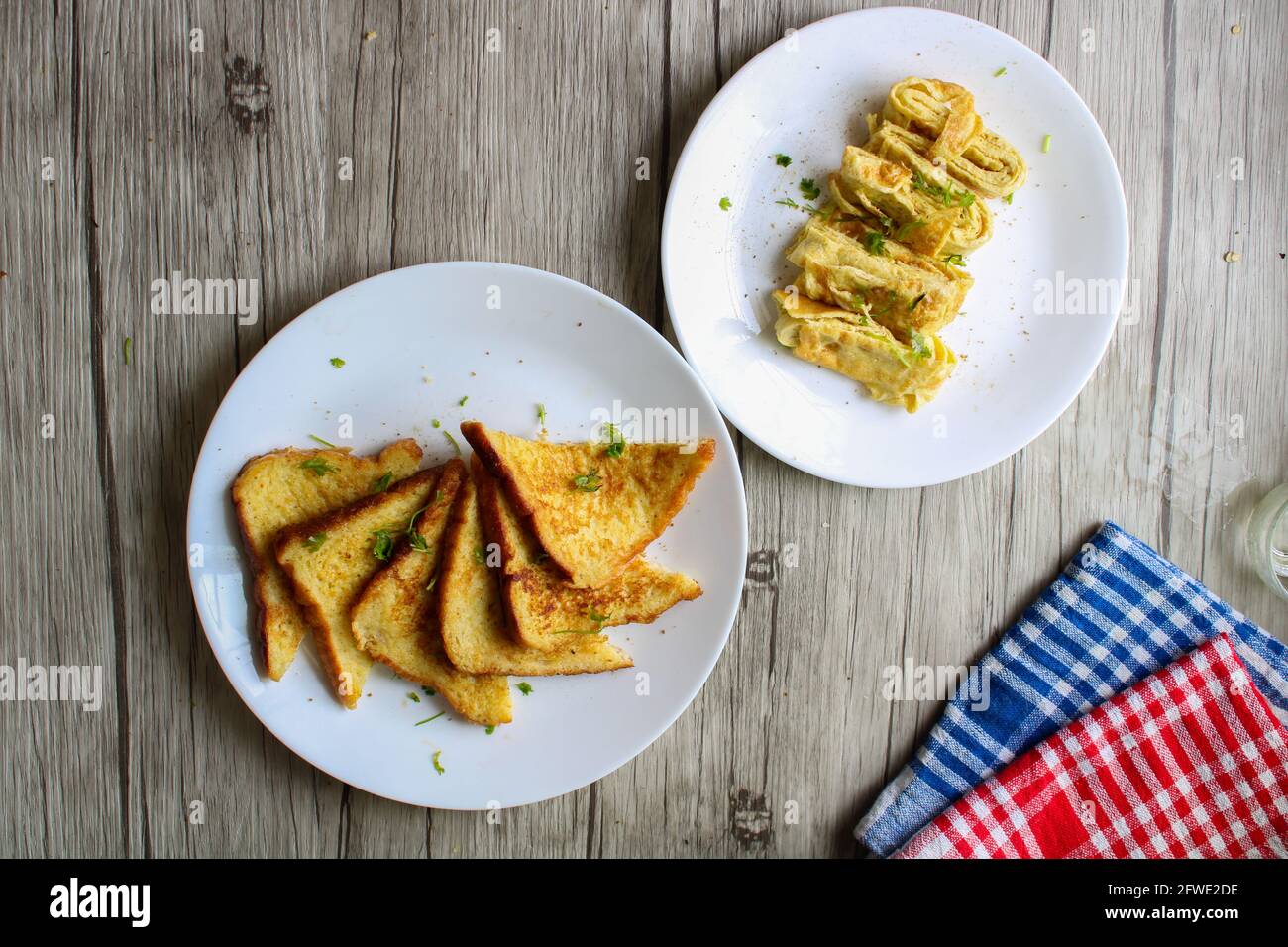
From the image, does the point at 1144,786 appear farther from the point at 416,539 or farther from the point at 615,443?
the point at 416,539

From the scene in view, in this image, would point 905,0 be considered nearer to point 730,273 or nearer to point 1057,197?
point 1057,197

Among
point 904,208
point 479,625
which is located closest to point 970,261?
point 904,208

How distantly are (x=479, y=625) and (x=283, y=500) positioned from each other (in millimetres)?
668

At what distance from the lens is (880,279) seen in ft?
8.68

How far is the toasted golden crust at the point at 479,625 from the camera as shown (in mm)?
2506

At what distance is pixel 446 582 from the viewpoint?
2482mm

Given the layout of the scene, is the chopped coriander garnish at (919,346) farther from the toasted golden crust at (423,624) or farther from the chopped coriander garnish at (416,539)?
the chopped coriander garnish at (416,539)

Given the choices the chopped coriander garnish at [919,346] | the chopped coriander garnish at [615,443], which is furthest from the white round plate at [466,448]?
the chopped coriander garnish at [919,346]

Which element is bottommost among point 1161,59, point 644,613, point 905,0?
point 644,613

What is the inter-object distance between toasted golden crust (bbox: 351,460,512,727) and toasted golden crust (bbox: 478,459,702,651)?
0.50 ft

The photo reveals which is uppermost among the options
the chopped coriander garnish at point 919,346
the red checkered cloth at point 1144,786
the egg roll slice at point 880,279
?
the egg roll slice at point 880,279

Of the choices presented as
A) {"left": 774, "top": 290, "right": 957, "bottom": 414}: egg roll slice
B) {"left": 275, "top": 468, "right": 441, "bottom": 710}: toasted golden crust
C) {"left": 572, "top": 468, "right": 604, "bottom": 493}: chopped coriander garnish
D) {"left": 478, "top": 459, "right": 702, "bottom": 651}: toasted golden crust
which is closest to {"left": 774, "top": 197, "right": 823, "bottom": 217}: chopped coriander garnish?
{"left": 774, "top": 290, "right": 957, "bottom": 414}: egg roll slice

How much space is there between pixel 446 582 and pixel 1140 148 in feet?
8.44
